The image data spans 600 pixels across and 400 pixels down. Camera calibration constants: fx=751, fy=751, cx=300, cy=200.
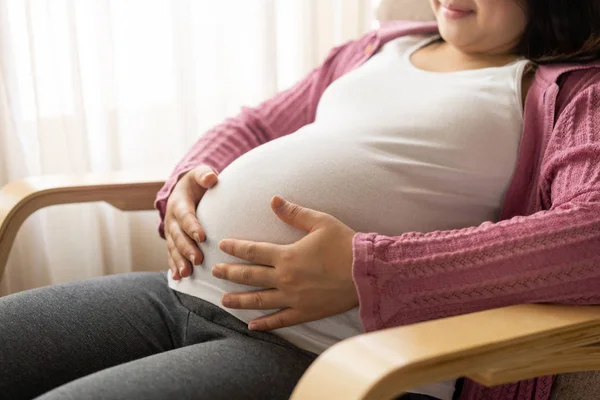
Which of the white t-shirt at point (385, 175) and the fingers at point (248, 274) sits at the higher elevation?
the white t-shirt at point (385, 175)

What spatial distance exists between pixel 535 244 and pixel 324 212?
0.98 feet

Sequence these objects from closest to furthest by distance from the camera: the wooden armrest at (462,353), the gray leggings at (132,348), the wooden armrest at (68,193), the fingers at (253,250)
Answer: the wooden armrest at (462,353) → the gray leggings at (132,348) → the fingers at (253,250) → the wooden armrest at (68,193)

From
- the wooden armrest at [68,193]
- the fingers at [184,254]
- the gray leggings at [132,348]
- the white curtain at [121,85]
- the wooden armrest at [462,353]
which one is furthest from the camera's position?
the white curtain at [121,85]

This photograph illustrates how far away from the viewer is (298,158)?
1142 millimetres

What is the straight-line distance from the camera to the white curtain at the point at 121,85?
156cm

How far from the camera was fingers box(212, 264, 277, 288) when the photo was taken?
1.01m

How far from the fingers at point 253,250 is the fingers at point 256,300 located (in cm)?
4

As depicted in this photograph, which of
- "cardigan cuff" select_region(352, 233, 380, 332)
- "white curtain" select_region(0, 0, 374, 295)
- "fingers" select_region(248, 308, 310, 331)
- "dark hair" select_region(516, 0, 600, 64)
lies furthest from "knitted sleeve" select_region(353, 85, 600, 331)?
"white curtain" select_region(0, 0, 374, 295)

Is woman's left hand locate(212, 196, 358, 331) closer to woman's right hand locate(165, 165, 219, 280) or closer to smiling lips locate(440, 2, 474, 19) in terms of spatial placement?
woman's right hand locate(165, 165, 219, 280)

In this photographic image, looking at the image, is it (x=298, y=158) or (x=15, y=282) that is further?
(x=15, y=282)

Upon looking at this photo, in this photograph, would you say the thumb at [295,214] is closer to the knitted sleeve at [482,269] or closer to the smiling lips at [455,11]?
the knitted sleeve at [482,269]

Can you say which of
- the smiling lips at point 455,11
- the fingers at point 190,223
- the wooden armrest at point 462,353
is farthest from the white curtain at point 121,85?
the wooden armrest at point 462,353

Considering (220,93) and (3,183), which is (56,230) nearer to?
(3,183)

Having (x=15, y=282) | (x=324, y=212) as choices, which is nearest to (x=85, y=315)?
(x=324, y=212)
